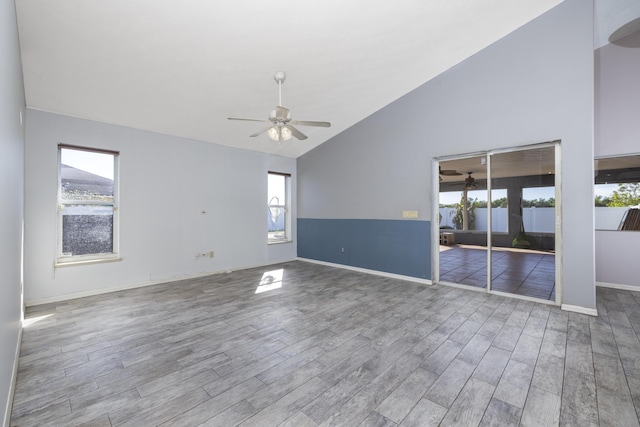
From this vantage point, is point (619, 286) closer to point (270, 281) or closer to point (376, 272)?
point (376, 272)

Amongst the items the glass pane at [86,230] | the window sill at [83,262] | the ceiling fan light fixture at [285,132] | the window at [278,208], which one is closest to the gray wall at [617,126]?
the ceiling fan light fixture at [285,132]

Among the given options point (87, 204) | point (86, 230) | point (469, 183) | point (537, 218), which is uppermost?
point (469, 183)

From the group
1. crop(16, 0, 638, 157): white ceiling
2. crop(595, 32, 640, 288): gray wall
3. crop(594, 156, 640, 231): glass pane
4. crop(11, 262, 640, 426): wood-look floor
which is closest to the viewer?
crop(11, 262, 640, 426): wood-look floor

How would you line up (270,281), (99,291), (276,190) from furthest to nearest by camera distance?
1. (276,190)
2. (270,281)
3. (99,291)

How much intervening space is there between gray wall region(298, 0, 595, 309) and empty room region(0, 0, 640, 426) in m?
0.03

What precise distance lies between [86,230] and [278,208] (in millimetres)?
3780

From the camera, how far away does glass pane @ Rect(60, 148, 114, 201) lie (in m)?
4.12

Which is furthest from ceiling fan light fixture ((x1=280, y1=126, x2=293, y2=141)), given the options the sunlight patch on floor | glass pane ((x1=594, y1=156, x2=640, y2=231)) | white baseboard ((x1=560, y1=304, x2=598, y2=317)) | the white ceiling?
glass pane ((x1=594, y1=156, x2=640, y2=231))

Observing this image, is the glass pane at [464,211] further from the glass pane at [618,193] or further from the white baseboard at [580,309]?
the glass pane at [618,193]

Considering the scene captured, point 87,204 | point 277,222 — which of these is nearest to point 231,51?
point 87,204

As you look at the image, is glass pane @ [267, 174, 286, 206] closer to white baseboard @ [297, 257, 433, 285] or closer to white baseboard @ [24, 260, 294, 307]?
white baseboard @ [297, 257, 433, 285]

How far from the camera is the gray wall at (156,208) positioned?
3.84 meters

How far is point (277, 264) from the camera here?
6.66 m

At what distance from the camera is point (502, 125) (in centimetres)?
411
